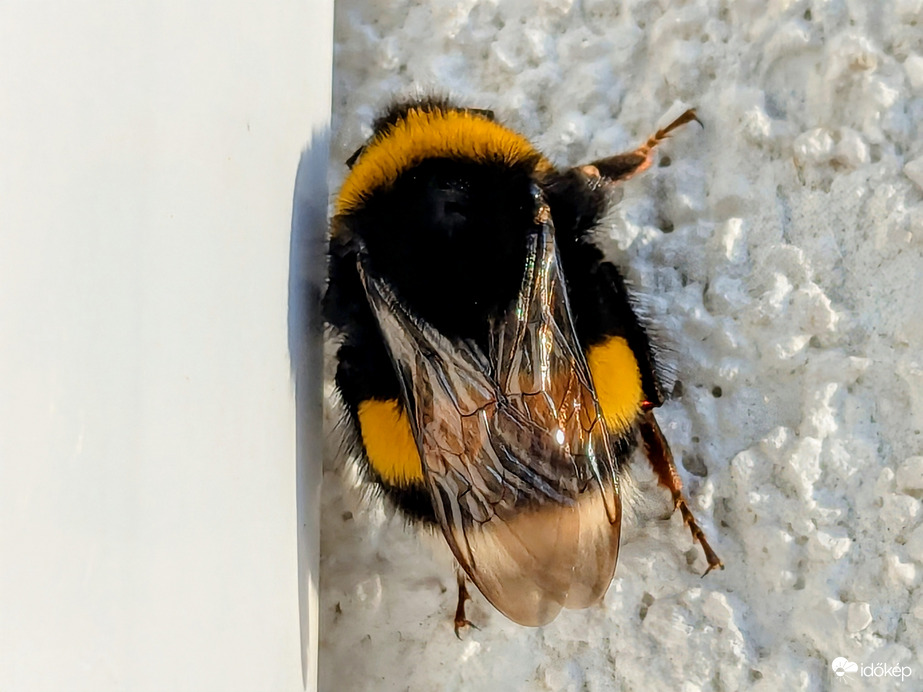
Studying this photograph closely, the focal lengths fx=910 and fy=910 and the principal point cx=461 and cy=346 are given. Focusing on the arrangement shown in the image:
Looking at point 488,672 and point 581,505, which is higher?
point 581,505

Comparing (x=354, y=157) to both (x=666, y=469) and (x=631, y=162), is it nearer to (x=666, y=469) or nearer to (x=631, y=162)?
(x=631, y=162)

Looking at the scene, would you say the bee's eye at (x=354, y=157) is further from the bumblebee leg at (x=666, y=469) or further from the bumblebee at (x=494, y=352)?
the bumblebee leg at (x=666, y=469)

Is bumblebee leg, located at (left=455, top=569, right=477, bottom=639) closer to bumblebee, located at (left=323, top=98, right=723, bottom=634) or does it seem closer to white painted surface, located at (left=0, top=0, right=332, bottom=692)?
bumblebee, located at (left=323, top=98, right=723, bottom=634)

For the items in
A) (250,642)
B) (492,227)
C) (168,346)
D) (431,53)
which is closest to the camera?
(168,346)

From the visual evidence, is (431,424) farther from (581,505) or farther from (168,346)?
(168,346)

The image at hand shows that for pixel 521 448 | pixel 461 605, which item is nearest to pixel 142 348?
pixel 521 448

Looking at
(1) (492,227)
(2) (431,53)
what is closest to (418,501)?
(1) (492,227)

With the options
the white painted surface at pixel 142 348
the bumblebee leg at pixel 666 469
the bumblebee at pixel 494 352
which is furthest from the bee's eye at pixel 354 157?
the bumblebee leg at pixel 666 469
